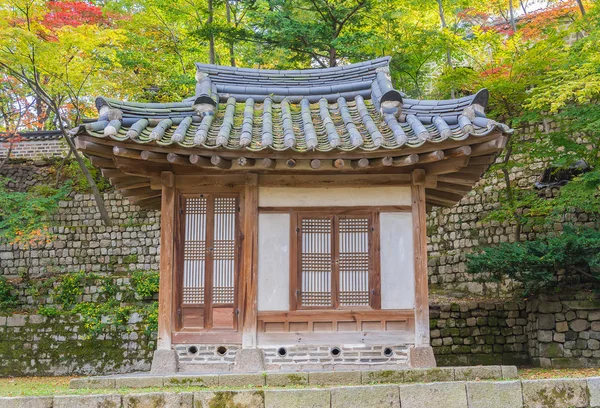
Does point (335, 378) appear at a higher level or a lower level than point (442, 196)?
lower

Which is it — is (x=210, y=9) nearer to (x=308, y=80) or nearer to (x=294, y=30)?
(x=294, y=30)

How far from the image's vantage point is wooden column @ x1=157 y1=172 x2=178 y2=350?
29.5 feet

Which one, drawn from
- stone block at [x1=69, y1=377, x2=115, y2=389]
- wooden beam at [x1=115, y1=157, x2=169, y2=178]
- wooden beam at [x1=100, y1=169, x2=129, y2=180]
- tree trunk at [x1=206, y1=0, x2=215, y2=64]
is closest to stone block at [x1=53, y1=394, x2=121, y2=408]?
stone block at [x1=69, y1=377, x2=115, y2=389]

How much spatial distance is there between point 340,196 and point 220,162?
2.08 m

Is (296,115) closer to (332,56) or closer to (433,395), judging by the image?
(433,395)

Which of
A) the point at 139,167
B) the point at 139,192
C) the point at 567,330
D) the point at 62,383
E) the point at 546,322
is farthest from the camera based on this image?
the point at 62,383

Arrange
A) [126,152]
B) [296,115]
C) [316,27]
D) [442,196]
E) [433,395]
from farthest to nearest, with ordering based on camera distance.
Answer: [316,27]
[442,196]
[296,115]
[126,152]
[433,395]

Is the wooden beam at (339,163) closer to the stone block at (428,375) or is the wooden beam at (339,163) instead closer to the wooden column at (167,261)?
the wooden column at (167,261)

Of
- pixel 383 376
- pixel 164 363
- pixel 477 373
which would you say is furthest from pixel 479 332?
pixel 164 363

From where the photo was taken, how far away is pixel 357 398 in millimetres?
6793

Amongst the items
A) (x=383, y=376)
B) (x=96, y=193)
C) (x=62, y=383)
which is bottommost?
(x=62, y=383)

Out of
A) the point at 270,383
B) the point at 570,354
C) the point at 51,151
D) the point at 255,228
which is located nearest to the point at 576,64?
the point at 570,354

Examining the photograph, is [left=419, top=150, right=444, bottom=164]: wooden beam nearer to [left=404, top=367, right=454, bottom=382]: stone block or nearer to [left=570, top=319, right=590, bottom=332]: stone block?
[left=404, top=367, right=454, bottom=382]: stone block

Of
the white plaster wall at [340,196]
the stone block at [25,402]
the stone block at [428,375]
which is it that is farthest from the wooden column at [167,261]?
the stone block at [428,375]
